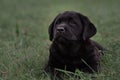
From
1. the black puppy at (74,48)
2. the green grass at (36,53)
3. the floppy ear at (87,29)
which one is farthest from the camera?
the floppy ear at (87,29)

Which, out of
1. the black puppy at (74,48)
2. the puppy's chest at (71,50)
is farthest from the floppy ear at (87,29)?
the puppy's chest at (71,50)

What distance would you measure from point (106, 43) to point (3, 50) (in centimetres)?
202

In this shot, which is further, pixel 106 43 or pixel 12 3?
pixel 12 3

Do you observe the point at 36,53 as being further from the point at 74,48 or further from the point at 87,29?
the point at 87,29

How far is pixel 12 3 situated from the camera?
78.6ft

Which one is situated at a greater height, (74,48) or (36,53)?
(74,48)

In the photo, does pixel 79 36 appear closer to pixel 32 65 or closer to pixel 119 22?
pixel 32 65

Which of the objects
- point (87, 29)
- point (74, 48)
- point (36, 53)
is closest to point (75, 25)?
point (87, 29)

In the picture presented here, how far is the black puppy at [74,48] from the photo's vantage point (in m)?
7.96

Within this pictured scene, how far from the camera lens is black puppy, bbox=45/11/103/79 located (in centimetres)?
796

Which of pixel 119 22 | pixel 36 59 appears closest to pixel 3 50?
pixel 36 59

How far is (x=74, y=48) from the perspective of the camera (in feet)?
26.4

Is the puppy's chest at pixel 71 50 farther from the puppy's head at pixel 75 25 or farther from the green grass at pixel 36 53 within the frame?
the green grass at pixel 36 53

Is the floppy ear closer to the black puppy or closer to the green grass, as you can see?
the black puppy
